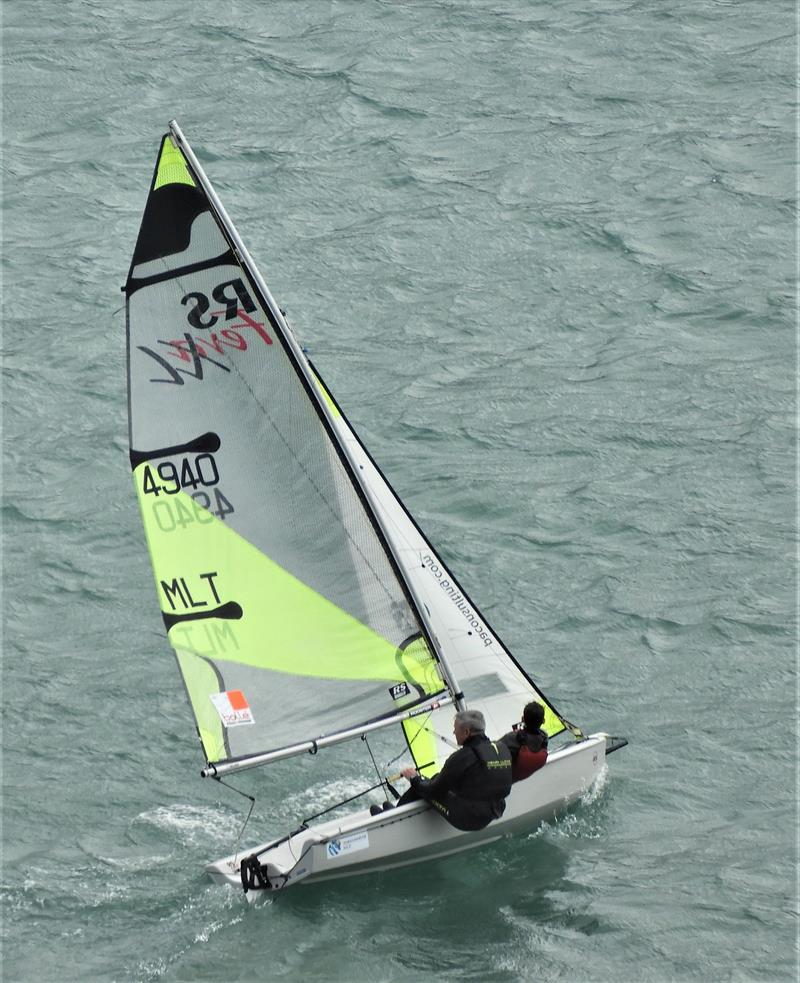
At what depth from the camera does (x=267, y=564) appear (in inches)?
604

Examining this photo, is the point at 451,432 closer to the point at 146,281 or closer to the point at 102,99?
the point at 146,281

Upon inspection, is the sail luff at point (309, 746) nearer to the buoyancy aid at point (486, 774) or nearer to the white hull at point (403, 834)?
the buoyancy aid at point (486, 774)

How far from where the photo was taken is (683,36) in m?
31.2

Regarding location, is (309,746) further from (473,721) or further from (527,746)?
(527,746)

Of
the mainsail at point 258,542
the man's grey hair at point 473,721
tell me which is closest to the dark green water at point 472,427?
the man's grey hair at point 473,721

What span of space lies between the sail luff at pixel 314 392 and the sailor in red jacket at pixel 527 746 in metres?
0.67

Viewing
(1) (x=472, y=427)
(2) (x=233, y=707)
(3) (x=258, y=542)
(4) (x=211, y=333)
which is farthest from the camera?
(1) (x=472, y=427)

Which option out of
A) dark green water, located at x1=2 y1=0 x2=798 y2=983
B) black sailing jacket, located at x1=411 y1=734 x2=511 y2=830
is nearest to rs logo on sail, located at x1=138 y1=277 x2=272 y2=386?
black sailing jacket, located at x1=411 y1=734 x2=511 y2=830

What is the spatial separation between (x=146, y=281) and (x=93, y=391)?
926 centimetres

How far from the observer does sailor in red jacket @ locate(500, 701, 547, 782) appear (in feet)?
50.7

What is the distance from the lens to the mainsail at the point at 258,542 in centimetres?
1497

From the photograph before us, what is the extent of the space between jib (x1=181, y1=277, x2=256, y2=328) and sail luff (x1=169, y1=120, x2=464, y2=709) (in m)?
0.21

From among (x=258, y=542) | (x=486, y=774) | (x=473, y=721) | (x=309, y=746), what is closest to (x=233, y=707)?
(x=309, y=746)

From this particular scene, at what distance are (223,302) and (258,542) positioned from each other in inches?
88.4
